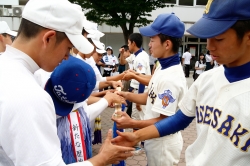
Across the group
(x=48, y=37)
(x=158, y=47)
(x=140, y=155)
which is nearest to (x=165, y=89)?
Result: (x=158, y=47)

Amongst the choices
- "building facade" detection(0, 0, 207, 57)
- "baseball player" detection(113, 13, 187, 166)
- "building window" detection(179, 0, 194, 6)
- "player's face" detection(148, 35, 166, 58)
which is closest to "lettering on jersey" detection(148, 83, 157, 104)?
"baseball player" detection(113, 13, 187, 166)

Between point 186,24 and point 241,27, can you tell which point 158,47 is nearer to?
point 241,27

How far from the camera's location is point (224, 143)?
1.27 metres

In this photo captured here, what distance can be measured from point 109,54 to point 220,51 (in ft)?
33.8

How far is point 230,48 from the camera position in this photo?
48.6 inches

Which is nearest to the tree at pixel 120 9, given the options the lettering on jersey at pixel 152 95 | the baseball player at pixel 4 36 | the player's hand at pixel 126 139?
the baseball player at pixel 4 36

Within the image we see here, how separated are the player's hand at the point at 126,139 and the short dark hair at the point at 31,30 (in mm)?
896

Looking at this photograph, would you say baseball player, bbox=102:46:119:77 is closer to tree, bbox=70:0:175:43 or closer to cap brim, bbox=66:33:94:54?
tree, bbox=70:0:175:43

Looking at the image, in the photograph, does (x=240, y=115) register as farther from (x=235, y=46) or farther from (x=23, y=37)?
(x=23, y=37)

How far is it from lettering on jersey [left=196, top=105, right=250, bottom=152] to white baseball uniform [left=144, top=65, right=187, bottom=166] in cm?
64

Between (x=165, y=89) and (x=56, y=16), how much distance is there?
3.98 ft

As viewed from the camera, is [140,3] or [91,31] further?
[140,3]

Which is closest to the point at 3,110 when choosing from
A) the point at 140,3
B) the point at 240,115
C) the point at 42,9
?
the point at 42,9

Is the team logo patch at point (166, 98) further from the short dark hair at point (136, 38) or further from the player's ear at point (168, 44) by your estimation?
the short dark hair at point (136, 38)
